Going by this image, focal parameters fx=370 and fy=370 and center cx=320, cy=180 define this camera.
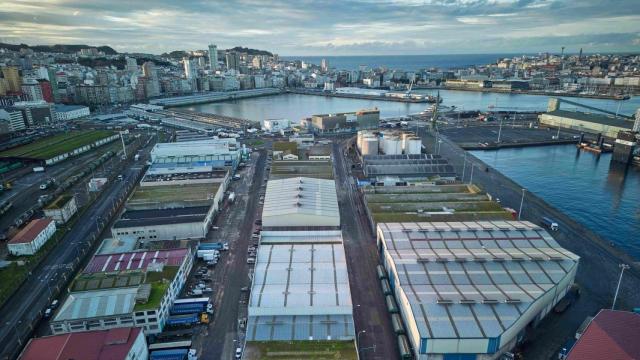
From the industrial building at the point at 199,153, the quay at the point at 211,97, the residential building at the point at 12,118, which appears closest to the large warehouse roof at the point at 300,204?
the industrial building at the point at 199,153

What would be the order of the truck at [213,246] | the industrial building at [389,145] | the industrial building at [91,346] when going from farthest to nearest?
the industrial building at [389,145]
the truck at [213,246]
the industrial building at [91,346]

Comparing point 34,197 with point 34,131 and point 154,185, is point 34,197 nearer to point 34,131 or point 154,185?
point 154,185

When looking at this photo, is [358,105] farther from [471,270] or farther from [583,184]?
[471,270]

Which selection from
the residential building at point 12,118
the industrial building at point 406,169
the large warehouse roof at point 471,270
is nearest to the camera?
the large warehouse roof at point 471,270

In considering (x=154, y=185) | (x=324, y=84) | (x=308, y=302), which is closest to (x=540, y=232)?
(x=308, y=302)

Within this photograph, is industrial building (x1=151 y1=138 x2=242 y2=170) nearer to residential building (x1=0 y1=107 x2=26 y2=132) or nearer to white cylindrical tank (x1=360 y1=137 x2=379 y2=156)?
white cylindrical tank (x1=360 y1=137 x2=379 y2=156)

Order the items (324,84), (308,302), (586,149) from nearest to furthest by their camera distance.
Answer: (308,302) → (586,149) → (324,84)

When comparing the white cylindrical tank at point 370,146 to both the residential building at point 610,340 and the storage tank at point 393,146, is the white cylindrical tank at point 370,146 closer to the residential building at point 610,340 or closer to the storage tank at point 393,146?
the storage tank at point 393,146
